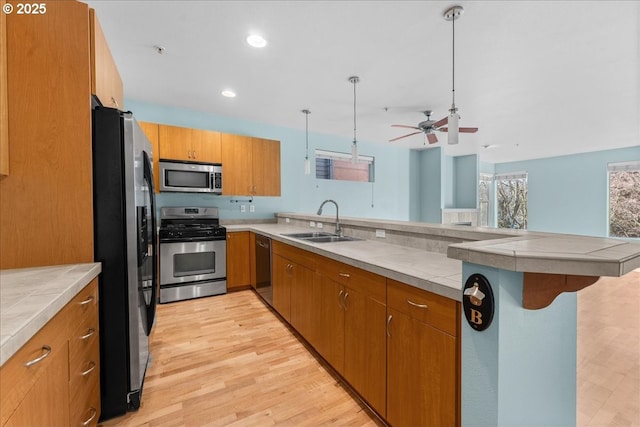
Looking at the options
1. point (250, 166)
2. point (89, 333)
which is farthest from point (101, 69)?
point (250, 166)

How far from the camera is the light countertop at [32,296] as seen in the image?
→ 2.31 ft

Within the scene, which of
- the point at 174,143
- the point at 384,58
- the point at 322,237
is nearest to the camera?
the point at 384,58

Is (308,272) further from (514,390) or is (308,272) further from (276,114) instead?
(276,114)

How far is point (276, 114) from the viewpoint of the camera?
4.14 m

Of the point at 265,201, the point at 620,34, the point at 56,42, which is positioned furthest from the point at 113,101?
the point at 620,34

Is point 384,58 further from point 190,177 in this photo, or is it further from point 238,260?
point 238,260

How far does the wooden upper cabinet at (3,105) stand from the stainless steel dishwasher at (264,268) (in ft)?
6.85

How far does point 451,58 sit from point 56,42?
2.88 m

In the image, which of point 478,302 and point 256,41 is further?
point 256,41

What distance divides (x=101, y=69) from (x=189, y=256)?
89.3 inches

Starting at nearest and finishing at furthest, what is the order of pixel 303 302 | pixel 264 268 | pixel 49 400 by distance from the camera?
pixel 49 400, pixel 303 302, pixel 264 268

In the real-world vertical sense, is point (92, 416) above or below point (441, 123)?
below

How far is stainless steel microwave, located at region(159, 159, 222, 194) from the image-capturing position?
11.0 ft

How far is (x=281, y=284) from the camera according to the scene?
8.87 ft
